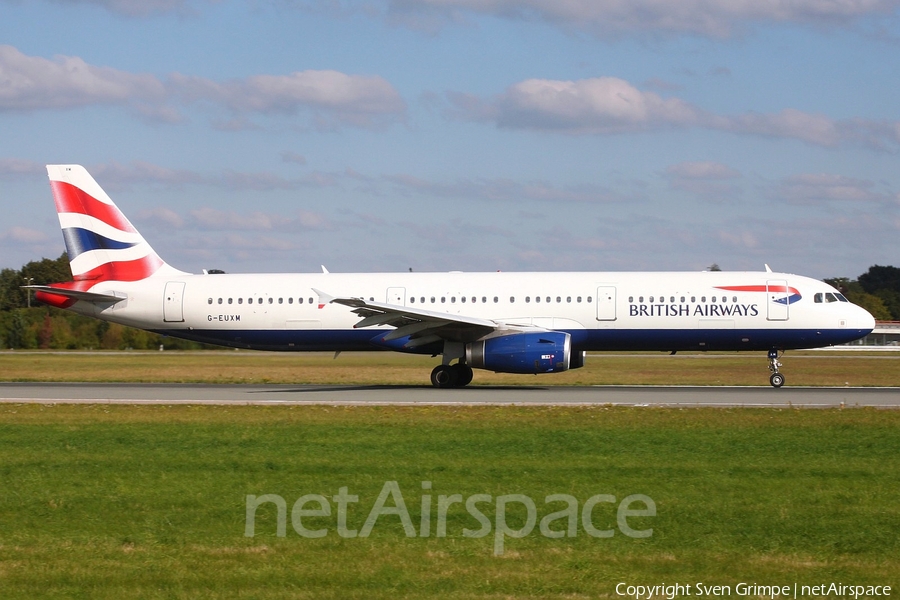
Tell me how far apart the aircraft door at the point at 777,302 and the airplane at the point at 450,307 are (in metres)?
0.03

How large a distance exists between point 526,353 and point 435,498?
15.7 meters

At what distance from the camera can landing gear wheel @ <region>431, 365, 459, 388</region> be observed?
2914 cm

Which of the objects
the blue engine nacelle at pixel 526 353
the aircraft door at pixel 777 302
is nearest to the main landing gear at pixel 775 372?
the aircraft door at pixel 777 302

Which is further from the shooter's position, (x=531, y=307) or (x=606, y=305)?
(x=531, y=307)

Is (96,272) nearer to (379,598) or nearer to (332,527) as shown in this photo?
(332,527)

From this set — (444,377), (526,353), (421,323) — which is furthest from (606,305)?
(421,323)

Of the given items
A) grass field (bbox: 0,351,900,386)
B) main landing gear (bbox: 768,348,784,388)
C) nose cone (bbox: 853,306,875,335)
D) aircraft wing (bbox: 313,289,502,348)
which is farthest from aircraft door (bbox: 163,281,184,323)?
nose cone (bbox: 853,306,875,335)

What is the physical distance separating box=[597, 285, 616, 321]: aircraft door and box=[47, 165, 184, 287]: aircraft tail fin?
1406 centimetres

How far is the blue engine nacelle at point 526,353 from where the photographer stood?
2662 centimetres

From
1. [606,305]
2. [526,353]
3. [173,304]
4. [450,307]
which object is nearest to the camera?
[526,353]

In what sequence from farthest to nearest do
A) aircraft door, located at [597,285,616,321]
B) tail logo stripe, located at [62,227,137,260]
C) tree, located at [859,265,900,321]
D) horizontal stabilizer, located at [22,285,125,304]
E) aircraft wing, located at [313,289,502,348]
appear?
1. tree, located at [859,265,900,321]
2. tail logo stripe, located at [62,227,137,260]
3. horizontal stabilizer, located at [22,285,125,304]
4. aircraft door, located at [597,285,616,321]
5. aircraft wing, located at [313,289,502,348]

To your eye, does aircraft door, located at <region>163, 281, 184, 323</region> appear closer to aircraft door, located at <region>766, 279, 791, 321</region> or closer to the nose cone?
aircraft door, located at <region>766, 279, 791, 321</region>

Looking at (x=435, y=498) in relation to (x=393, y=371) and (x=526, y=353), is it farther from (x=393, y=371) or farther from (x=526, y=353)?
(x=393, y=371)

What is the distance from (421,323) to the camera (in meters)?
28.1
